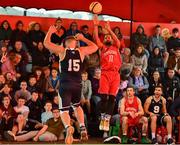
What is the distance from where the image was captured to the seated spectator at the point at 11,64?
1288 centimetres

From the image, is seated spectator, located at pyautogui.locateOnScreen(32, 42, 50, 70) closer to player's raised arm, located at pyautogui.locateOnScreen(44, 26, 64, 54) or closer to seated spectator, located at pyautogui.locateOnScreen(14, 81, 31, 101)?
seated spectator, located at pyautogui.locateOnScreen(14, 81, 31, 101)

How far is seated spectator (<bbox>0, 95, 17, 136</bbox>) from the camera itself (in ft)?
38.9

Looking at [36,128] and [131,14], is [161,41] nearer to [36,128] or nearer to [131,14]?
[131,14]

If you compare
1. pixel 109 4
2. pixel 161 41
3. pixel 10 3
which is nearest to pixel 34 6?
pixel 10 3

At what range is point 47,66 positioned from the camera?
13352 mm

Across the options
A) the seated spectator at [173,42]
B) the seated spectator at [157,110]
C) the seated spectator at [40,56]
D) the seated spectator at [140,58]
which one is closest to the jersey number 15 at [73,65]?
the seated spectator at [157,110]

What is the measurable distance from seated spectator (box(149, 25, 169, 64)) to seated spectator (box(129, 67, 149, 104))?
972 mm

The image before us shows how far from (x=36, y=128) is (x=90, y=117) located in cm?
139

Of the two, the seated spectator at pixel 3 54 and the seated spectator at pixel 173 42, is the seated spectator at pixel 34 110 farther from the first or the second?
the seated spectator at pixel 173 42

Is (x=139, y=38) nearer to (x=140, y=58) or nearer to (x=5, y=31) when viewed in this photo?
(x=140, y=58)

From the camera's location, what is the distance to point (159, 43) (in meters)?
14.3

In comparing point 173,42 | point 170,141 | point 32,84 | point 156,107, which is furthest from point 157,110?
point 32,84

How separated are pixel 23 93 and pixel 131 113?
8.17ft

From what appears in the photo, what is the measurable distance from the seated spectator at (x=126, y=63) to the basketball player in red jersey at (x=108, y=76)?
5.88 ft
